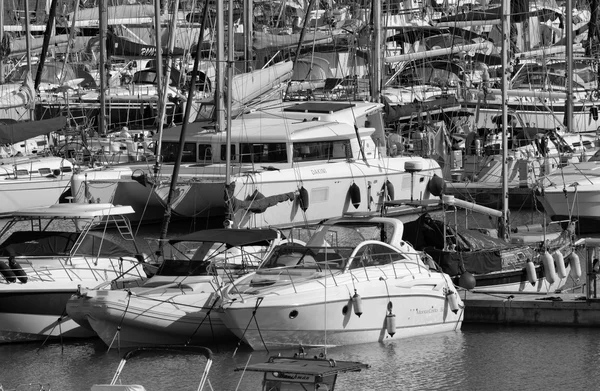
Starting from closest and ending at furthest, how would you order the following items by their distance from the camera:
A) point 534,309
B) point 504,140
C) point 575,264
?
point 534,309 < point 575,264 < point 504,140

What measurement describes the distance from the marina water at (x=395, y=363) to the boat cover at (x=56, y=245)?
1907 mm

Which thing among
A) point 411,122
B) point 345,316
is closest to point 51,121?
point 411,122

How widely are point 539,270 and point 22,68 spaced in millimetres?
37087

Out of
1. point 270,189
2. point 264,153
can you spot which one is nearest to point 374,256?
point 270,189

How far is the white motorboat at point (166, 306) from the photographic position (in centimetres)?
2297

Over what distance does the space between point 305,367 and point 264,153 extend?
2207 centimetres

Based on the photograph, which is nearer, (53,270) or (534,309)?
(53,270)

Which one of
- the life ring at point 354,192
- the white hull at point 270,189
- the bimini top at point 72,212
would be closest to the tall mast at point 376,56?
the white hull at point 270,189

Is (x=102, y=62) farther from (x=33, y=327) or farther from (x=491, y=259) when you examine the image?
(x=33, y=327)

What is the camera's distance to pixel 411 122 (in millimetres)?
49250

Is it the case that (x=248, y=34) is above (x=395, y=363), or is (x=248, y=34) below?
above

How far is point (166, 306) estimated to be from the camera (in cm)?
2302

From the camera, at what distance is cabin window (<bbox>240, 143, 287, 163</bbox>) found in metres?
37.3

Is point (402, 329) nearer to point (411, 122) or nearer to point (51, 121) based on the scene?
point (51, 121)
